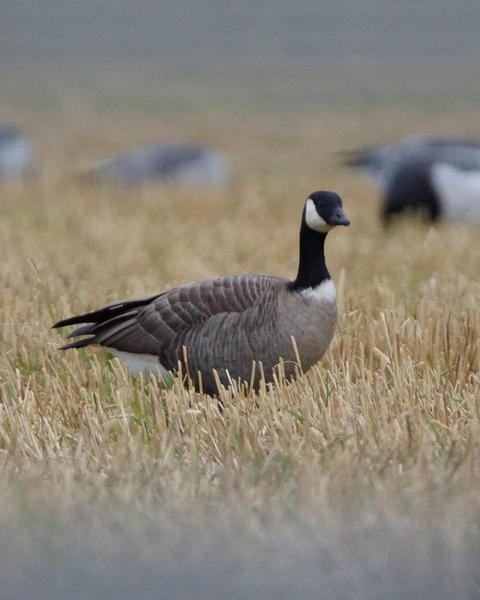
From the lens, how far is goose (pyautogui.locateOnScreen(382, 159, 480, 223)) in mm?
9383

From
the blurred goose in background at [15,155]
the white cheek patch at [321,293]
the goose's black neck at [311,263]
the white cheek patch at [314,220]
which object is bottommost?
the blurred goose in background at [15,155]

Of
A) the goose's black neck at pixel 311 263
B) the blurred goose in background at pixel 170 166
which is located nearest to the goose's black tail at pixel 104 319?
the goose's black neck at pixel 311 263

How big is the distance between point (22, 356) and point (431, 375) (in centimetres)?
168

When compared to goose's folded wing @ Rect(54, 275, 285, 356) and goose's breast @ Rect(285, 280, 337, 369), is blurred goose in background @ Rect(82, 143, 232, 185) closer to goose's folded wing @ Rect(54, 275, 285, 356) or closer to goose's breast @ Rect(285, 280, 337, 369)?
goose's folded wing @ Rect(54, 275, 285, 356)

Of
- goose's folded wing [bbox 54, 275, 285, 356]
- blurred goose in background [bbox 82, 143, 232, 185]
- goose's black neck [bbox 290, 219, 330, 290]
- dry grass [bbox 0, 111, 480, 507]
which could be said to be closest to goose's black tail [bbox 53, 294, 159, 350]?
goose's folded wing [bbox 54, 275, 285, 356]

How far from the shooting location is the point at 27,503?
285 cm

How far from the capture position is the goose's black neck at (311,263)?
409 centimetres

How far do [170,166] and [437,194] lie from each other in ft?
22.3

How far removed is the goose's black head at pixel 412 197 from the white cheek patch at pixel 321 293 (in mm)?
5418

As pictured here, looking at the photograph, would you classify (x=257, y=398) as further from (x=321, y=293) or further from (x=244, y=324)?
(x=321, y=293)

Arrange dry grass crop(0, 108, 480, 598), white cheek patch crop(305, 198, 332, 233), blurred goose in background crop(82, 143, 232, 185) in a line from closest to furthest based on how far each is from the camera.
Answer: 1. dry grass crop(0, 108, 480, 598)
2. white cheek patch crop(305, 198, 332, 233)
3. blurred goose in background crop(82, 143, 232, 185)

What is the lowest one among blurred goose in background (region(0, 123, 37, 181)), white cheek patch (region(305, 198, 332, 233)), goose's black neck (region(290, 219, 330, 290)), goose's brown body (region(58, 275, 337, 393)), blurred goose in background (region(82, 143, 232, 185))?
blurred goose in background (region(82, 143, 232, 185))

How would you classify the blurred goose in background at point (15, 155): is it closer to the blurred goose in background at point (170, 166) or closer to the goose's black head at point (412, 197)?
the blurred goose in background at point (170, 166)

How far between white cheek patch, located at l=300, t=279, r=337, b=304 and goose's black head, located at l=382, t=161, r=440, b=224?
542 cm
